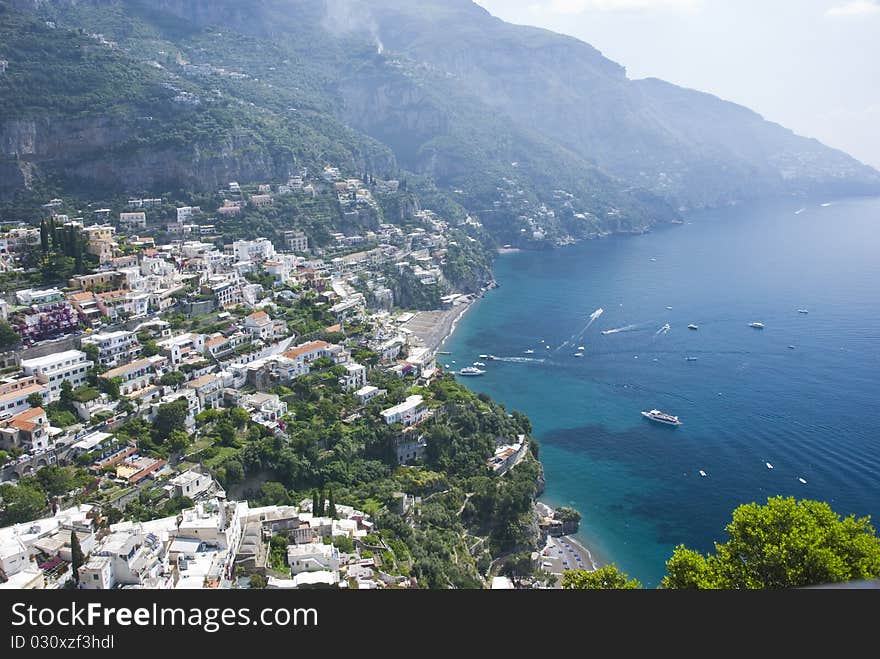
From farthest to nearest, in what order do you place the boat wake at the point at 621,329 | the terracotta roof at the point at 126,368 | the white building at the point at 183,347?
the boat wake at the point at 621,329, the white building at the point at 183,347, the terracotta roof at the point at 126,368

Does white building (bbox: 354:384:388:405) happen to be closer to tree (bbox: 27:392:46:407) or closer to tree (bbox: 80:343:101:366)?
tree (bbox: 80:343:101:366)

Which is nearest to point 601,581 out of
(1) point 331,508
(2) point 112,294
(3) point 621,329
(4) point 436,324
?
(1) point 331,508

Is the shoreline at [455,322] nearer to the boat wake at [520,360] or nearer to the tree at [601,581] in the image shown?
the boat wake at [520,360]

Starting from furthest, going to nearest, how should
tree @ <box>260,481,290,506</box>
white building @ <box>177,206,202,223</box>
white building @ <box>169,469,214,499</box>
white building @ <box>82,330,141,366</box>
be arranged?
white building @ <box>177,206,202,223</box>, white building @ <box>82,330,141,366</box>, tree @ <box>260,481,290,506</box>, white building @ <box>169,469,214,499</box>

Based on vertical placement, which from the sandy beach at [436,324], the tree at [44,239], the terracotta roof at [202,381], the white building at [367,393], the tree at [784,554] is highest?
the tree at [784,554]

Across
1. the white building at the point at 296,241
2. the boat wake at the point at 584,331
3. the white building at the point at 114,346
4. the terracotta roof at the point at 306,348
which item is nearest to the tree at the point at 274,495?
the terracotta roof at the point at 306,348

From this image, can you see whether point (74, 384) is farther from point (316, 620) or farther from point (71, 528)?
point (316, 620)

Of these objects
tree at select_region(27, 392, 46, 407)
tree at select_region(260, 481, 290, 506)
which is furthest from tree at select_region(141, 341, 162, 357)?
tree at select_region(260, 481, 290, 506)
